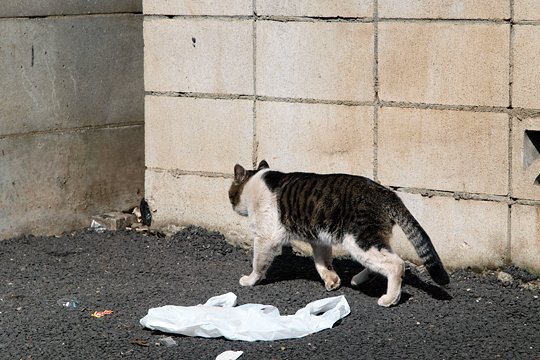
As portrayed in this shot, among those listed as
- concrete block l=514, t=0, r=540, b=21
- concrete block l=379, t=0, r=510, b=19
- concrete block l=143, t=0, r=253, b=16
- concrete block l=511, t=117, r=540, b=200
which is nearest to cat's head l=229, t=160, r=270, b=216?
concrete block l=143, t=0, r=253, b=16

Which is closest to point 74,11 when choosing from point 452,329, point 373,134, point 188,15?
point 188,15

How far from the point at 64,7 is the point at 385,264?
3.59 metres

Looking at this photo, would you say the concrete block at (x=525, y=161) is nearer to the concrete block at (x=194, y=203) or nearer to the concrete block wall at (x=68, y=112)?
the concrete block at (x=194, y=203)

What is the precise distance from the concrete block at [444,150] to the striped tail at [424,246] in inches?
30.6

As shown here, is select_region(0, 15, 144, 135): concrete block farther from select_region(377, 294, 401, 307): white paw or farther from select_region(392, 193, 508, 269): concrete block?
select_region(377, 294, 401, 307): white paw

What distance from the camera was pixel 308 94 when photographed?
7754mm

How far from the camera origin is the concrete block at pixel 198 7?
7949mm

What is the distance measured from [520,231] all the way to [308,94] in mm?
1820

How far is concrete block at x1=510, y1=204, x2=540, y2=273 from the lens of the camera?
700cm

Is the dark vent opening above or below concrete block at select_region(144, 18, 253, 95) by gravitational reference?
below

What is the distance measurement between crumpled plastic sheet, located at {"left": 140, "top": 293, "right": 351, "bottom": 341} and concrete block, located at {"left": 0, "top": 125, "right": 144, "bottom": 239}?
2.45m

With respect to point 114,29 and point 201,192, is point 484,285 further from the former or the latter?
point 114,29

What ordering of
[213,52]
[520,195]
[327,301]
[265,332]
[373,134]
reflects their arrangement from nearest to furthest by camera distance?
[265,332], [327,301], [520,195], [373,134], [213,52]

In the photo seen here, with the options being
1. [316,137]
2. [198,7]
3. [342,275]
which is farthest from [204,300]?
[198,7]
